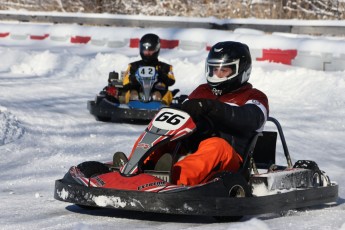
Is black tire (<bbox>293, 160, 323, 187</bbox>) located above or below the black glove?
below

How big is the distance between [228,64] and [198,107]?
0.71 meters

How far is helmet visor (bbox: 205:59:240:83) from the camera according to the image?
245 inches

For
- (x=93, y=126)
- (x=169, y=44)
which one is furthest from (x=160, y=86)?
(x=169, y=44)

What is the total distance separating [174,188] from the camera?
5266mm

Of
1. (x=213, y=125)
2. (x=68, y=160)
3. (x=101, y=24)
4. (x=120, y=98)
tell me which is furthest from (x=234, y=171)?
(x=101, y=24)

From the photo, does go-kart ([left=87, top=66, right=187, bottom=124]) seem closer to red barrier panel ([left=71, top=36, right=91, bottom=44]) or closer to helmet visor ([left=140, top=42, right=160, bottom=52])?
helmet visor ([left=140, top=42, right=160, bottom=52])

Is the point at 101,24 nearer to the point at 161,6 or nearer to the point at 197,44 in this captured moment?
the point at 161,6

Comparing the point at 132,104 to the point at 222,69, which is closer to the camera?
the point at 222,69

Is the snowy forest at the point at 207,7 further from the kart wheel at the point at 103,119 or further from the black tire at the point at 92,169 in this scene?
the black tire at the point at 92,169

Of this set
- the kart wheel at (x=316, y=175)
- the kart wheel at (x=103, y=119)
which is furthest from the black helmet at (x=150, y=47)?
the kart wheel at (x=316, y=175)

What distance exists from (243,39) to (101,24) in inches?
334

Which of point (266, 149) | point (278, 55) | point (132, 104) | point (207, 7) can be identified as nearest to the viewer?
point (266, 149)

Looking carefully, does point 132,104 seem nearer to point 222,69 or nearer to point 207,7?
point 222,69

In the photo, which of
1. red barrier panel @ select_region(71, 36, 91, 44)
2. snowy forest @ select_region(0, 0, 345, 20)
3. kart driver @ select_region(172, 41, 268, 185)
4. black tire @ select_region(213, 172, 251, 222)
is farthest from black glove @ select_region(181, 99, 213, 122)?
snowy forest @ select_region(0, 0, 345, 20)
